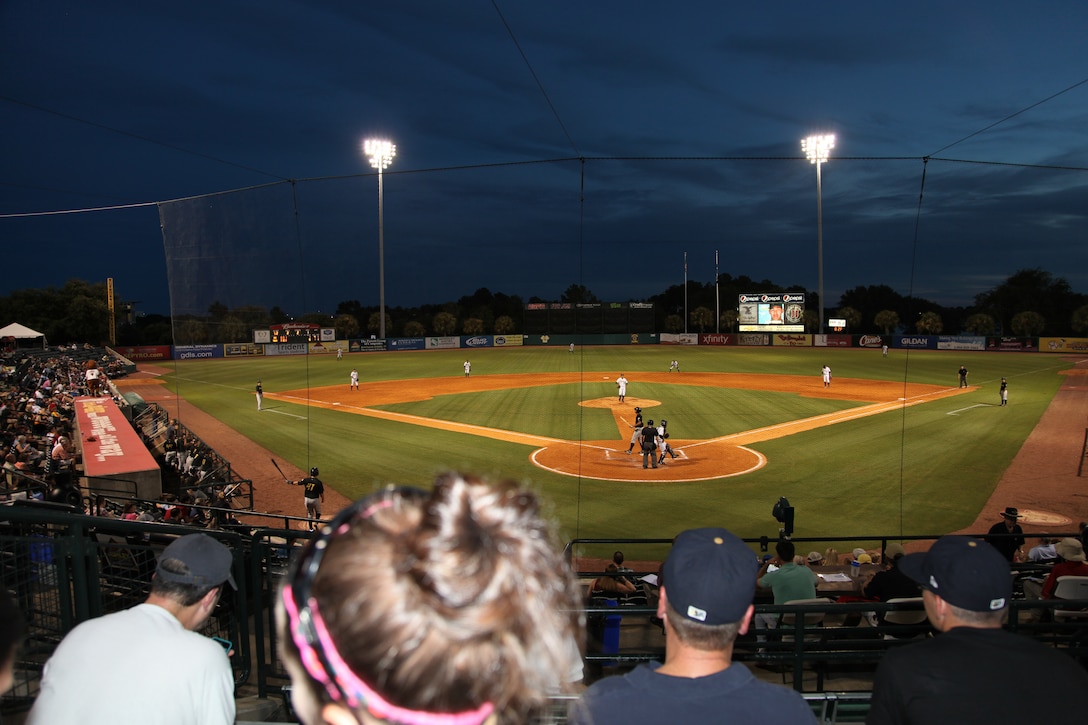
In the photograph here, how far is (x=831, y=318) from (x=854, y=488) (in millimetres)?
61624

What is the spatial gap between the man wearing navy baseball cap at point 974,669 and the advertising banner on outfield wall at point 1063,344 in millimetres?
65357

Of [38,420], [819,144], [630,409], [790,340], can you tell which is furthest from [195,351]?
[790,340]

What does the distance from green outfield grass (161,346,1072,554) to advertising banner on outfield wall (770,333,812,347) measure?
1002 inches

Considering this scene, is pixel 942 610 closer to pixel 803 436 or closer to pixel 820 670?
pixel 820 670

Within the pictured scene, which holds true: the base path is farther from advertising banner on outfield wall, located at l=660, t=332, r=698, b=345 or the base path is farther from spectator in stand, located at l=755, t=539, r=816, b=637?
advertising banner on outfield wall, located at l=660, t=332, r=698, b=345

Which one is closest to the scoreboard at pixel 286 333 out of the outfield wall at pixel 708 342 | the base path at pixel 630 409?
the base path at pixel 630 409

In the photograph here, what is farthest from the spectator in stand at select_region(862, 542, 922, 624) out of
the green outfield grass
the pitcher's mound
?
the pitcher's mound

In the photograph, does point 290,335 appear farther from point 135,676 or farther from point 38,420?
point 135,676

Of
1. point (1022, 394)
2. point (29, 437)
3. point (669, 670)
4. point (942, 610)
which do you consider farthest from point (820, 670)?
point (1022, 394)

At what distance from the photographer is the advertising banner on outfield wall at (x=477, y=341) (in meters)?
75.9

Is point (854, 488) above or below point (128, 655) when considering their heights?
below

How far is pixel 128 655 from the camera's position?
2.11 m

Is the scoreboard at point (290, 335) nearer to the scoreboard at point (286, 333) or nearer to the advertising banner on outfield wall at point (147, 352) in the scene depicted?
the scoreboard at point (286, 333)

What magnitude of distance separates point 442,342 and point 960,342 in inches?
2010
